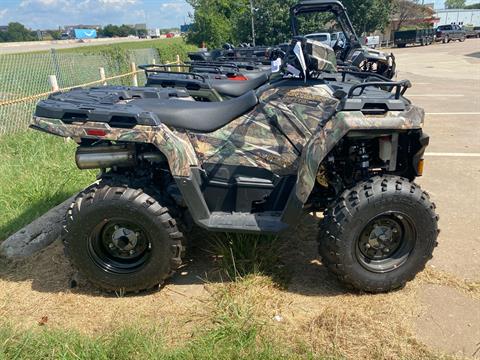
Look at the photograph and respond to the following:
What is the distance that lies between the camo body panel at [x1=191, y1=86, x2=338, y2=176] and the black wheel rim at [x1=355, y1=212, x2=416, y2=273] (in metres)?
0.68

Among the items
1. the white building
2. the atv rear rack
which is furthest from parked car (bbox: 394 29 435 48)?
the atv rear rack

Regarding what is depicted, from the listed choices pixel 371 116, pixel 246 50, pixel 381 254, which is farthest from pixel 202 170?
pixel 246 50

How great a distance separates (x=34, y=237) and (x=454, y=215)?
3.94m

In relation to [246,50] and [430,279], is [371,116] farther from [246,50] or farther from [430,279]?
[246,50]

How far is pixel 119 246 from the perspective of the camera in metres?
3.04

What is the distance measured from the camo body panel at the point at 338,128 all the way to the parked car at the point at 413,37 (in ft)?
137

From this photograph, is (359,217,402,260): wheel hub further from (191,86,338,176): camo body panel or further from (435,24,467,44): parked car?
(435,24,467,44): parked car

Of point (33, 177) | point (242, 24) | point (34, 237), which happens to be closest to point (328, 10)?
point (33, 177)

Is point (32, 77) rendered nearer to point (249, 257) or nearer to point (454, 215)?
point (249, 257)

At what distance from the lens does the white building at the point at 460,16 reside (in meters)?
62.3

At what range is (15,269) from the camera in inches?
140

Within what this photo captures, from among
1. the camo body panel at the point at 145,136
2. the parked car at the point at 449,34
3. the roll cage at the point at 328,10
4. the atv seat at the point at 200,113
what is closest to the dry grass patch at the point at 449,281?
the atv seat at the point at 200,113

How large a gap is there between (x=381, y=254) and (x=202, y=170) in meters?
1.38

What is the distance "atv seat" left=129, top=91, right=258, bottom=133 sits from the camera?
2.98 m
